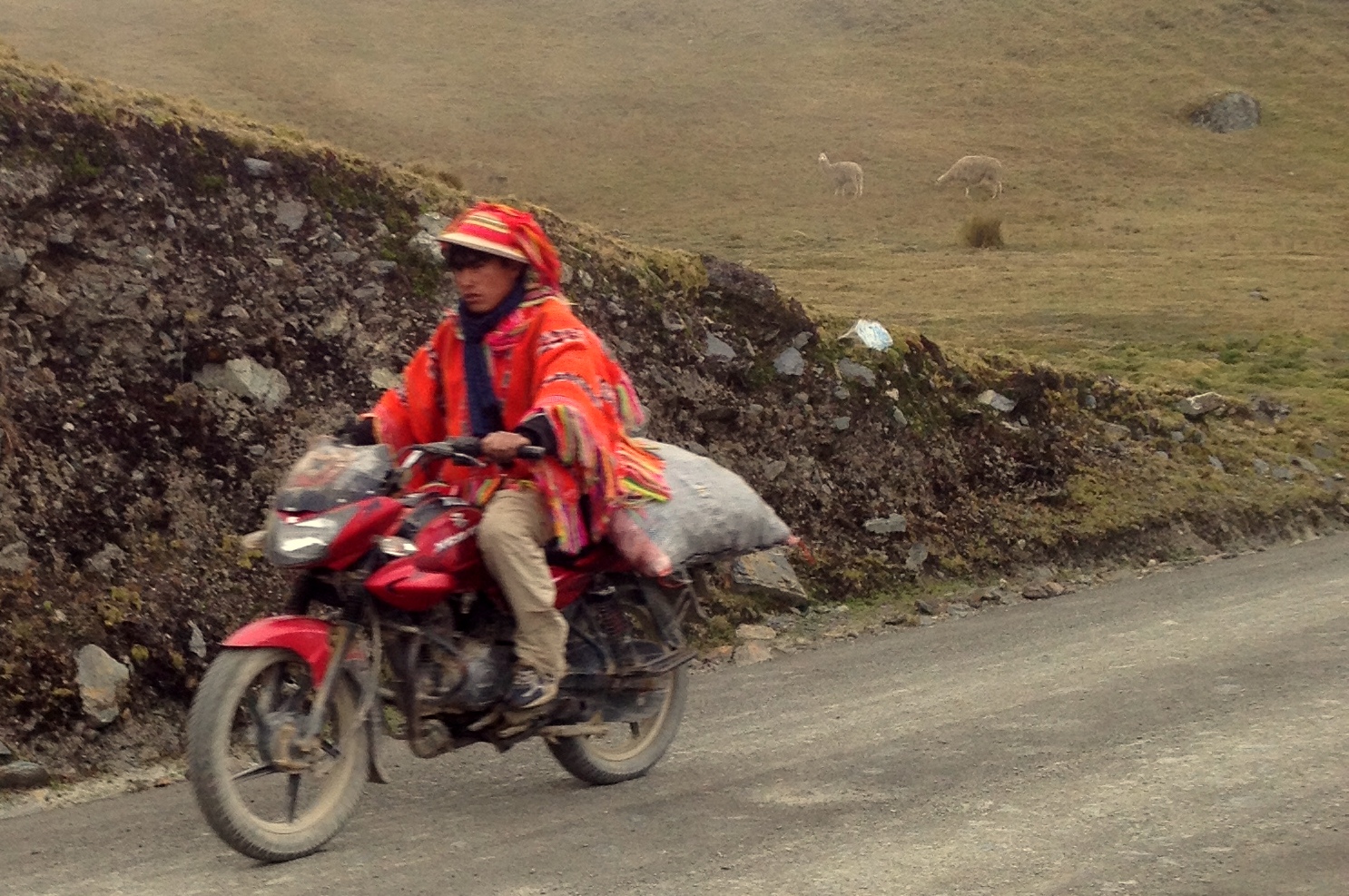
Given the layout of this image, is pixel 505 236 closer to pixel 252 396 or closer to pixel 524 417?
pixel 524 417

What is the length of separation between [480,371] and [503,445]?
58cm

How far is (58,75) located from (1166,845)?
8440 millimetres

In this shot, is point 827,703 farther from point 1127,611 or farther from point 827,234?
point 827,234

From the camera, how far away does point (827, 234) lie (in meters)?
38.3

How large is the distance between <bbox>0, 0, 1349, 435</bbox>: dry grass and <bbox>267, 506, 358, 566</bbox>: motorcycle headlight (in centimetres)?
1282

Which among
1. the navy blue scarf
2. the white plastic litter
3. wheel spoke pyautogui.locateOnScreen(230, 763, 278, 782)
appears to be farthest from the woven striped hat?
the white plastic litter

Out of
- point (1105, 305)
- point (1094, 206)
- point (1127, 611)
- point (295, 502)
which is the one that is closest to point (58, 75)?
point (295, 502)

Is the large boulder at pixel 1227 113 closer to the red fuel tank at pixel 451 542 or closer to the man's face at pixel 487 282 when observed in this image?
the man's face at pixel 487 282

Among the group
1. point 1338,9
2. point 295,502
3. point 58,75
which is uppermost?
point 1338,9

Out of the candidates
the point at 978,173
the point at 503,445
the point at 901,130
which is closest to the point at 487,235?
the point at 503,445

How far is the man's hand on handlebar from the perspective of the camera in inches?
211

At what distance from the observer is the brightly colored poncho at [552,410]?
5621 millimetres

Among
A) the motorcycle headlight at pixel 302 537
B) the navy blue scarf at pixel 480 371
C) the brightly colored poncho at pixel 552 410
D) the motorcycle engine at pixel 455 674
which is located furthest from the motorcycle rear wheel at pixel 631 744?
the motorcycle headlight at pixel 302 537

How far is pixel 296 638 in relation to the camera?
200 inches
